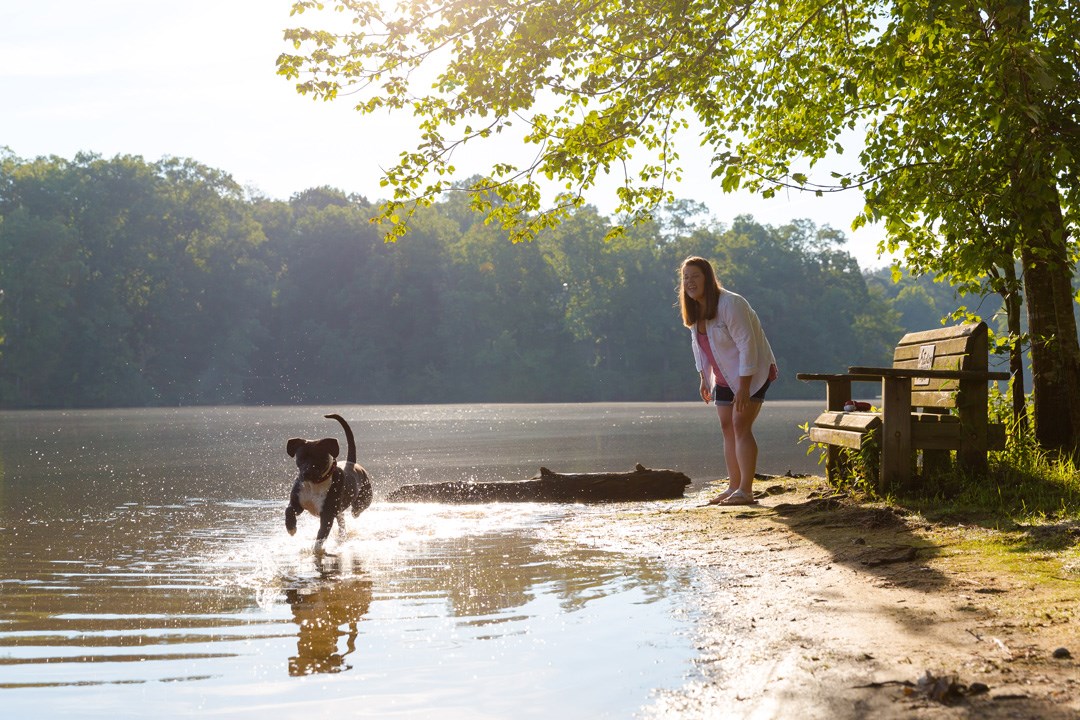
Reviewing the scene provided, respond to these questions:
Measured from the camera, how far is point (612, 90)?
27.6ft

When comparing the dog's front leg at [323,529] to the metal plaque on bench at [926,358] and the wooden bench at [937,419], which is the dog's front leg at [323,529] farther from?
the metal plaque on bench at [926,358]

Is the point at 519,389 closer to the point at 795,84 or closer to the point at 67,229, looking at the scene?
the point at 67,229

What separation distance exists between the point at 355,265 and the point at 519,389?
18.3 meters

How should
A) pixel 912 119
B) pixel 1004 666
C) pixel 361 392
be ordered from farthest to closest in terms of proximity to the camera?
pixel 361 392 < pixel 912 119 < pixel 1004 666

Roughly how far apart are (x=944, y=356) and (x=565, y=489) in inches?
167

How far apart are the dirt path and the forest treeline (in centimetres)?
6660

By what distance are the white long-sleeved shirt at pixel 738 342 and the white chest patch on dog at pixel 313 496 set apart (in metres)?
3.33

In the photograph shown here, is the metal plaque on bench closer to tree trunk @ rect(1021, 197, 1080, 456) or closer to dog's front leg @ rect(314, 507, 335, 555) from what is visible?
tree trunk @ rect(1021, 197, 1080, 456)

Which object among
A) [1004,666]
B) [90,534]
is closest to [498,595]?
[1004,666]

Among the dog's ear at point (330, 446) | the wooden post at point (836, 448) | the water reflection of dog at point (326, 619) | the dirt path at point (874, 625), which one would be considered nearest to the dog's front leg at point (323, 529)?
the dog's ear at point (330, 446)

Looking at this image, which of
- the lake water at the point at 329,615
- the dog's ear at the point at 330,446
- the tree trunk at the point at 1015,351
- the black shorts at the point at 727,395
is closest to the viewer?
the lake water at the point at 329,615

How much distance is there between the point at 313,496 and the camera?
7527mm

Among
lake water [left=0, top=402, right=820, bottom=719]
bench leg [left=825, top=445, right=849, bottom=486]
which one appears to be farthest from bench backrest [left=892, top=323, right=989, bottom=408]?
lake water [left=0, top=402, right=820, bottom=719]

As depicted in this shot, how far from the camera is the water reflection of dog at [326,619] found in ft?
12.8
